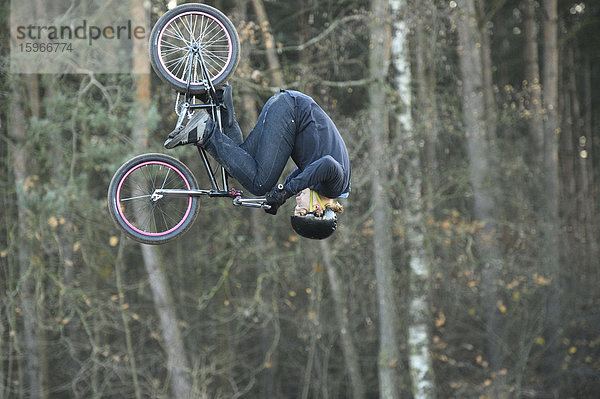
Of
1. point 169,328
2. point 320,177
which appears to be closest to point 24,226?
point 169,328

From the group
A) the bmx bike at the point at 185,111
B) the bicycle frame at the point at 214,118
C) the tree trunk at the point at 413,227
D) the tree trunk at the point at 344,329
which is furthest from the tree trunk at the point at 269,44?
the bicycle frame at the point at 214,118

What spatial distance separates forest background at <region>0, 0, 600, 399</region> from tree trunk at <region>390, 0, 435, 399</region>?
27 millimetres

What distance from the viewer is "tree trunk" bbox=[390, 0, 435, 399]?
10406mm

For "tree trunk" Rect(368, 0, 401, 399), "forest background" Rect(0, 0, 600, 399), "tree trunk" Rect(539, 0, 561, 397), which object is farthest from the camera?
"tree trunk" Rect(539, 0, 561, 397)

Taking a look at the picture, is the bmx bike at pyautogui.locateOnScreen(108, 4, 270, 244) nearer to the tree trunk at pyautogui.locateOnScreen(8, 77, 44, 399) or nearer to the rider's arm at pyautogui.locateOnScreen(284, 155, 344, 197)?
the rider's arm at pyautogui.locateOnScreen(284, 155, 344, 197)

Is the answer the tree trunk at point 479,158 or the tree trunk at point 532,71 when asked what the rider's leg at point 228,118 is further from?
the tree trunk at point 532,71

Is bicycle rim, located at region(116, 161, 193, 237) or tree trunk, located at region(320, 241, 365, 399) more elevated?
bicycle rim, located at region(116, 161, 193, 237)

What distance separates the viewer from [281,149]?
14.8 feet

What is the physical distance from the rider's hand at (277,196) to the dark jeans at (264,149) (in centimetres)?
9

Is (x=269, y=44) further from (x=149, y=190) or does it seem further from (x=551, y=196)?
(x=149, y=190)

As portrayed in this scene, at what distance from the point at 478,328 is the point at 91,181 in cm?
681

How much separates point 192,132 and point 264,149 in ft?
1.39

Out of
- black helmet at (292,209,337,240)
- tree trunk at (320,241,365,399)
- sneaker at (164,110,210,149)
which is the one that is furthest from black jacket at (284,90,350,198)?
tree trunk at (320,241,365,399)

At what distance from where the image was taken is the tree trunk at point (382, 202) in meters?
10.4
